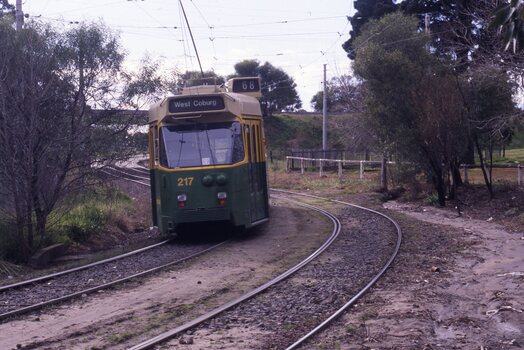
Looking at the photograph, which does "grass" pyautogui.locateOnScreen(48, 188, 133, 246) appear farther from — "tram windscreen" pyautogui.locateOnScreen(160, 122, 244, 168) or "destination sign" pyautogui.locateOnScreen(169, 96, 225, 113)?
"destination sign" pyautogui.locateOnScreen(169, 96, 225, 113)

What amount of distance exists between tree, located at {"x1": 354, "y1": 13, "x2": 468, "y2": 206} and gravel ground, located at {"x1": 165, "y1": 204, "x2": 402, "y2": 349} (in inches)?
322

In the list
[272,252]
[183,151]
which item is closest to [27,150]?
[183,151]

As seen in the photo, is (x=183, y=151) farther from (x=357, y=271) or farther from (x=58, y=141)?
(x=357, y=271)

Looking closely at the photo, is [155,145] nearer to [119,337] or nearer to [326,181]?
[119,337]

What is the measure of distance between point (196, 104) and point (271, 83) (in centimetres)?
6146

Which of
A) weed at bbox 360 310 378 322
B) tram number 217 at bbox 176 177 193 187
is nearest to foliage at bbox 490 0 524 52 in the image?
weed at bbox 360 310 378 322

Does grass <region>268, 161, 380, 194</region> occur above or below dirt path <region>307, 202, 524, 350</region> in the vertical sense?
above

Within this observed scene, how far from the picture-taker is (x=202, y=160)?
16.6 meters

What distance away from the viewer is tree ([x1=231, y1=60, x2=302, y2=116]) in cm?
7653

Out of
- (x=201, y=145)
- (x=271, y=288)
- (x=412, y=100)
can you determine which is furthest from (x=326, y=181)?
(x=271, y=288)

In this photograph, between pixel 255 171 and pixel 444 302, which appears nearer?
pixel 444 302

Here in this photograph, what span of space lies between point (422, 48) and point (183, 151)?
13.1 metres

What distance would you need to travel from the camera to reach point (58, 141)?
17.3 m

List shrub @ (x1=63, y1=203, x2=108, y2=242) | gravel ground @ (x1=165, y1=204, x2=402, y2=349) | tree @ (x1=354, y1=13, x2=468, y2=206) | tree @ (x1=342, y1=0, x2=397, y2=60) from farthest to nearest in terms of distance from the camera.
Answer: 1. tree @ (x1=342, y1=0, x2=397, y2=60)
2. tree @ (x1=354, y1=13, x2=468, y2=206)
3. shrub @ (x1=63, y1=203, x2=108, y2=242)
4. gravel ground @ (x1=165, y1=204, x2=402, y2=349)
